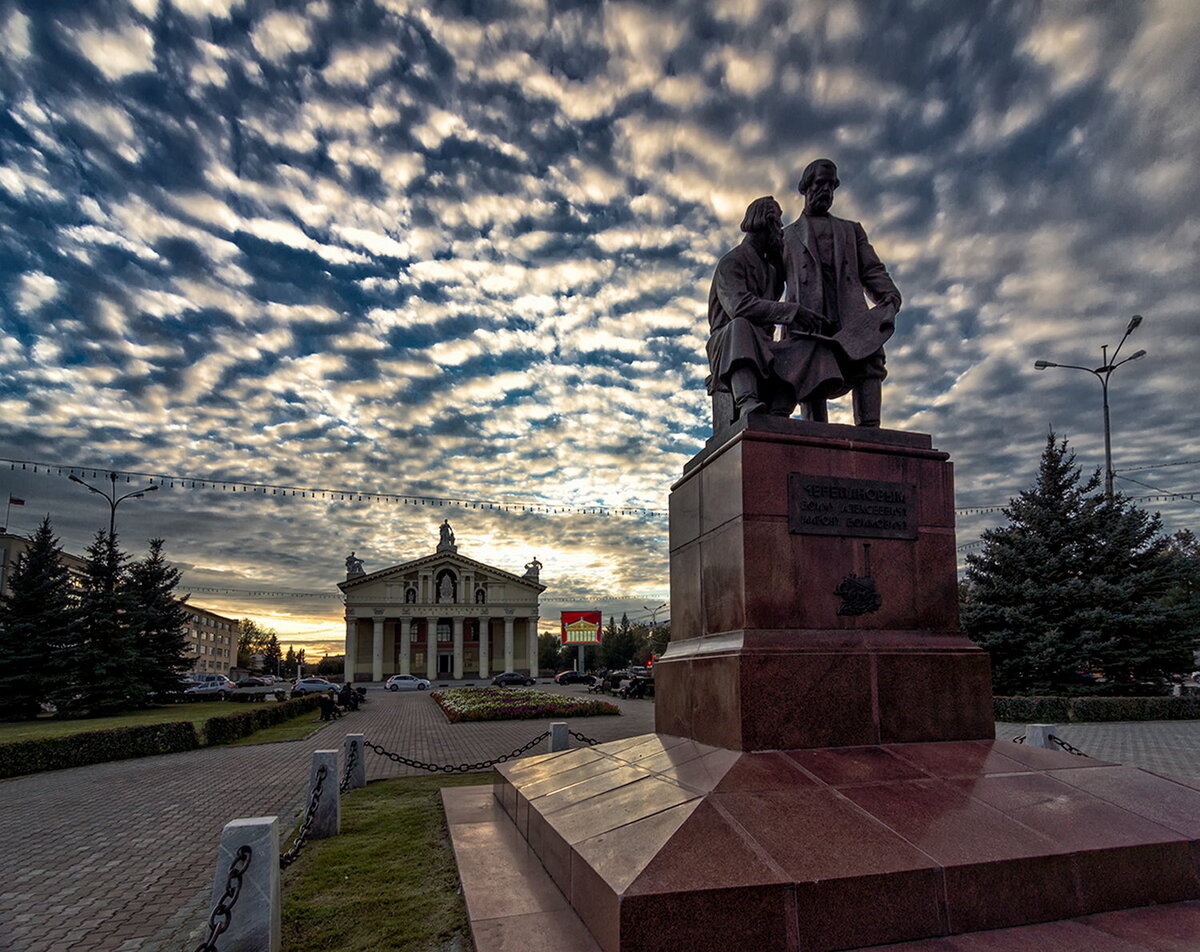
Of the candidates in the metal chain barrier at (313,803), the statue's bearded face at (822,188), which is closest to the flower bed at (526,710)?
the metal chain barrier at (313,803)

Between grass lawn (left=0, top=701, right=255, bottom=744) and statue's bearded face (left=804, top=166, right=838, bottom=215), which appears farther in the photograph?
grass lawn (left=0, top=701, right=255, bottom=744)

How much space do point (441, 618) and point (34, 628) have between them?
52.0 metres

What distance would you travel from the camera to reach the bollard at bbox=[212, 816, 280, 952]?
12.2ft

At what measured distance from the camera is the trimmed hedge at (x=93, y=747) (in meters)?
13.8

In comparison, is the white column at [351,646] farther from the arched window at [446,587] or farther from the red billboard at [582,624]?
the red billboard at [582,624]

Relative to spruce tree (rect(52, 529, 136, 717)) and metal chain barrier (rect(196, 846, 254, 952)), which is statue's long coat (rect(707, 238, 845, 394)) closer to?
metal chain barrier (rect(196, 846, 254, 952))

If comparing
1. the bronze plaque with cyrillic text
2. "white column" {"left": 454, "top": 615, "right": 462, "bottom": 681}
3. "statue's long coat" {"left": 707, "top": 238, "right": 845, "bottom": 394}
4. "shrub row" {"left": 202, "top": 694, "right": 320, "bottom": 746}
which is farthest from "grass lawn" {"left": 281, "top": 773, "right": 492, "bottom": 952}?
"white column" {"left": 454, "top": 615, "right": 462, "bottom": 681}

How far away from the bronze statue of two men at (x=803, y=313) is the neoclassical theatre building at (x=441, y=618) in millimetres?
72445

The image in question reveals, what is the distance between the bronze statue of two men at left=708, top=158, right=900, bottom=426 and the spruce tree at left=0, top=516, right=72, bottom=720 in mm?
28535

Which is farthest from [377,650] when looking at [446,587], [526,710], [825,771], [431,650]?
[825,771]

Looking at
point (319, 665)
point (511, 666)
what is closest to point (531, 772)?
point (511, 666)

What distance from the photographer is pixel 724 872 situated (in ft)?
10.9

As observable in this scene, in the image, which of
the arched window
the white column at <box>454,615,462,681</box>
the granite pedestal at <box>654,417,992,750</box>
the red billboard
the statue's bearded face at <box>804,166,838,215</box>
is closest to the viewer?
the granite pedestal at <box>654,417,992,750</box>

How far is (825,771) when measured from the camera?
14.5 ft
